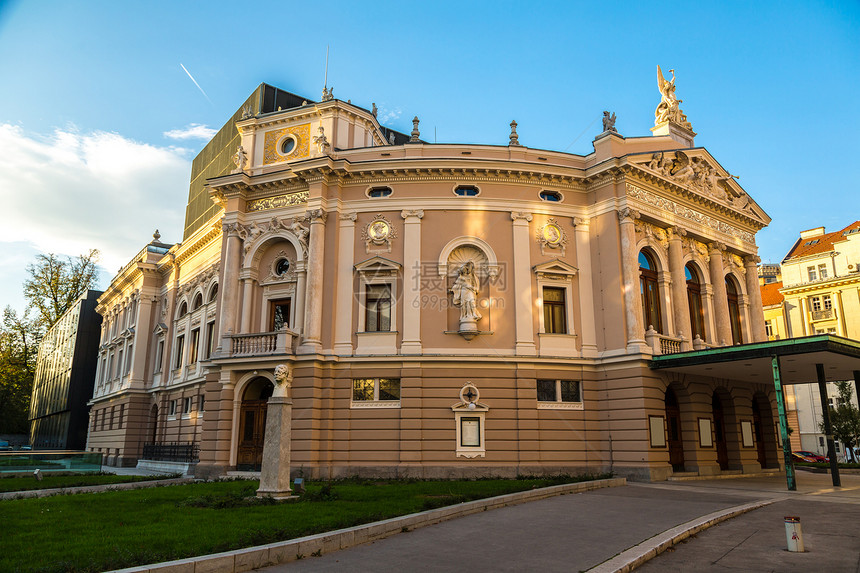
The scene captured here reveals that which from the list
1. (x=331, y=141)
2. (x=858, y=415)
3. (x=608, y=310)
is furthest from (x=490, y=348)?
(x=858, y=415)

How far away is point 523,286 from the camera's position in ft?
87.5

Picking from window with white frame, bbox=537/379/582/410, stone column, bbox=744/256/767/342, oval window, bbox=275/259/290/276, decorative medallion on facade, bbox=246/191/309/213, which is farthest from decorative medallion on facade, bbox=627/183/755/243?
oval window, bbox=275/259/290/276

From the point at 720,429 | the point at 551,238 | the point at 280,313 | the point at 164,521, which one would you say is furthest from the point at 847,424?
the point at 164,521

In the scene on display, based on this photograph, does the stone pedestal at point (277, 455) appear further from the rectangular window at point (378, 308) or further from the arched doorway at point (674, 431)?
the arched doorway at point (674, 431)

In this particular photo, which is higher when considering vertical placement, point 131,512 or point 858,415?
point 858,415

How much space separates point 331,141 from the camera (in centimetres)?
2878

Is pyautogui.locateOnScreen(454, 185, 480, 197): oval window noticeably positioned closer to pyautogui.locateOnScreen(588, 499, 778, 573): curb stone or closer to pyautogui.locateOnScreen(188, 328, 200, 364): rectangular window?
pyautogui.locateOnScreen(588, 499, 778, 573): curb stone

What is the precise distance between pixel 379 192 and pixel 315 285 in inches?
205

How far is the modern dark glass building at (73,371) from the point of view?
5722 centimetres

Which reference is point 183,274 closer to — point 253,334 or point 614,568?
point 253,334

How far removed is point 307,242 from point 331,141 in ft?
16.5

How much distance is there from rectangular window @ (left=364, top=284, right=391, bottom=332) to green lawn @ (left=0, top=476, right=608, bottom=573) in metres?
9.61

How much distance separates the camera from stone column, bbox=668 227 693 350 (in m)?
28.1

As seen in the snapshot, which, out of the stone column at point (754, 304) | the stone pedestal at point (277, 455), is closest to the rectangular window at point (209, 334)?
the stone pedestal at point (277, 455)
